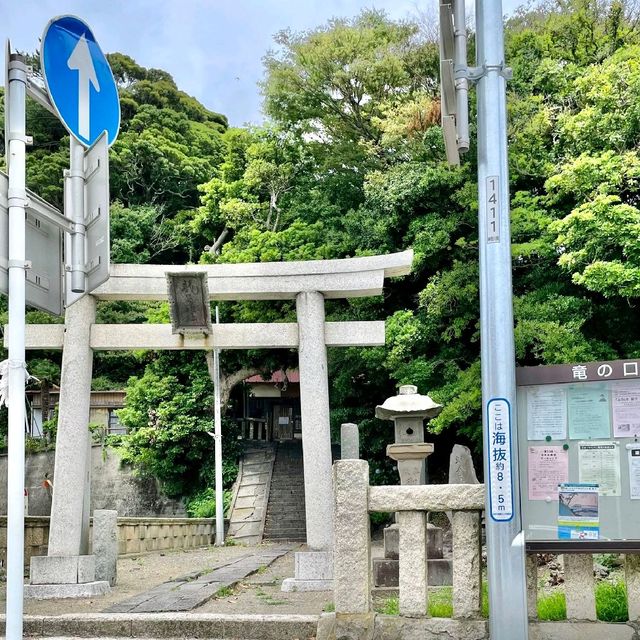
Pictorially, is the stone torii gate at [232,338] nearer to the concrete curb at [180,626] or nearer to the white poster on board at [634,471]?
the concrete curb at [180,626]

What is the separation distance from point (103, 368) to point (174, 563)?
16869 mm

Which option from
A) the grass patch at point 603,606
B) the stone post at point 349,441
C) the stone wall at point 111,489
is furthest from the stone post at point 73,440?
the stone wall at point 111,489

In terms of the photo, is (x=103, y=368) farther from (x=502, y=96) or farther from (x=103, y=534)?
(x=502, y=96)

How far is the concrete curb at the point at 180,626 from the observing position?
613 centimetres

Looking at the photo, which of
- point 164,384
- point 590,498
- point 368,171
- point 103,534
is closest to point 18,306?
point 590,498

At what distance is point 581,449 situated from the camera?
4.75 metres

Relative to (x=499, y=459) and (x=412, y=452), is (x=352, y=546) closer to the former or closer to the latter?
(x=499, y=459)

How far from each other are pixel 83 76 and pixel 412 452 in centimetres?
823

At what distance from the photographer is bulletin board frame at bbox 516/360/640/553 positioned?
182 inches

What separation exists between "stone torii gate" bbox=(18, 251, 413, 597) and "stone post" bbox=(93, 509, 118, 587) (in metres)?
0.43

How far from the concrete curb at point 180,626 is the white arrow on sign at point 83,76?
3826 millimetres

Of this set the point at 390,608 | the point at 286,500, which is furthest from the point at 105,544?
the point at 286,500

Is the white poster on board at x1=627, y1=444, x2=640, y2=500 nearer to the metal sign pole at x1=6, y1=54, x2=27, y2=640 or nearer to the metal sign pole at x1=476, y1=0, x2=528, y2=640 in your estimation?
the metal sign pole at x1=476, y1=0, x2=528, y2=640

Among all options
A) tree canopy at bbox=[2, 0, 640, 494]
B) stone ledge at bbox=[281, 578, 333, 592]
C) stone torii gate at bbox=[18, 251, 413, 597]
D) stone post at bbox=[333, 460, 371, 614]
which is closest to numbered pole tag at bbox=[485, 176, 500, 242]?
stone post at bbox=[333, 460, 371, 614]
